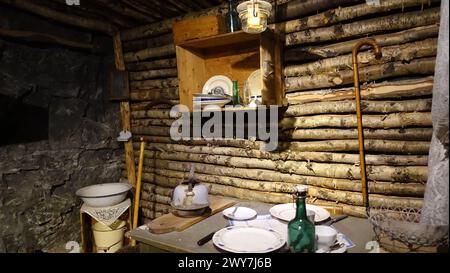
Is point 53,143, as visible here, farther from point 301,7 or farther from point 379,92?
point 379,92

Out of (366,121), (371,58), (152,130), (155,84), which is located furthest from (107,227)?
(371,58)

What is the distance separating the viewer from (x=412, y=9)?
2262 mm

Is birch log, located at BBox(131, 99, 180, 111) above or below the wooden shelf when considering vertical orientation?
below

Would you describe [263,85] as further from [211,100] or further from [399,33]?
[399,33]

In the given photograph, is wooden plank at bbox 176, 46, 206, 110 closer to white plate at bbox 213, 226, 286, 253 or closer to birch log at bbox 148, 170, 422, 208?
birch log at bbox 148, 170, 422, 208

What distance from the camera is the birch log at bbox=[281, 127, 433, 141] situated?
7.44 feet

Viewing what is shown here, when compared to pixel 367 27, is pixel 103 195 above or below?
below

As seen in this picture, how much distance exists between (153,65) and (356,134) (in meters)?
2.51

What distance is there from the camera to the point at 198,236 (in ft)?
6.56

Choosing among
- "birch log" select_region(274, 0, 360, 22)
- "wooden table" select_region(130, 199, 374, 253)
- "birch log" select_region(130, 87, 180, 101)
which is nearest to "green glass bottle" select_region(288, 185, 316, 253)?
"wooden table" select_region(130, 199, 374, 253)

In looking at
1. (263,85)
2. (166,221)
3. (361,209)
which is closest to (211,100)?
(263,85)

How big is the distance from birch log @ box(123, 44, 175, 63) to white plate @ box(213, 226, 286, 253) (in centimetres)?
231

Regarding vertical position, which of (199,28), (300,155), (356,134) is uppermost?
(199,28)
